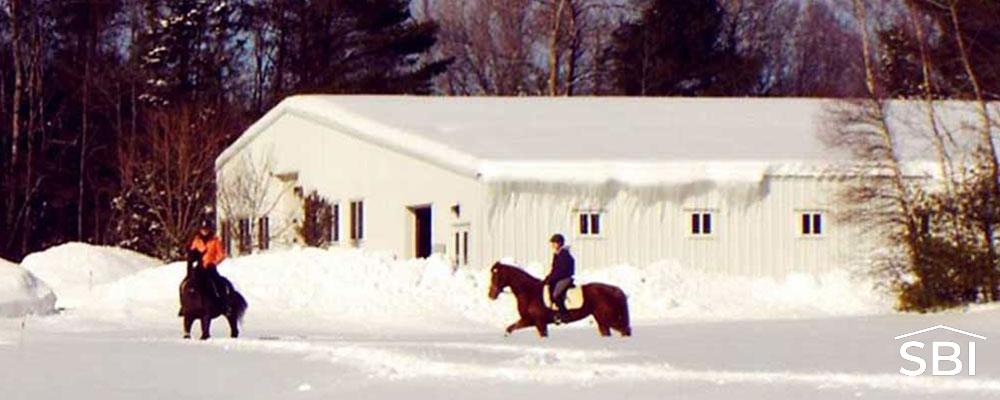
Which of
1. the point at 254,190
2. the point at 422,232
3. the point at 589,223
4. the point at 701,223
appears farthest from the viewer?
the point at 254,190

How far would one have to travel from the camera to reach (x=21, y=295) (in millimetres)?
39344

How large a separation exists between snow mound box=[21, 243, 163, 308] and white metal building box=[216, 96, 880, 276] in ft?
17.3

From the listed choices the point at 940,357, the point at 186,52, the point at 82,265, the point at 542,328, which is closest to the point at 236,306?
the point at 542,328

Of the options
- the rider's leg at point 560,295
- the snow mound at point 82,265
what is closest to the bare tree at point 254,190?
the snow mound at point 82,265

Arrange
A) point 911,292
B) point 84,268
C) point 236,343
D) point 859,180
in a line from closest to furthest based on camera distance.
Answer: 1. point 236,343
2. point 911,292
3. point 859,180
4. point 84,268

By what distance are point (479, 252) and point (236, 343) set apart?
16842 millimetres

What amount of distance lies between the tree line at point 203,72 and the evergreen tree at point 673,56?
70mm

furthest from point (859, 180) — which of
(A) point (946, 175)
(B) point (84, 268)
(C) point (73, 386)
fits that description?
(C) point (73, 386)

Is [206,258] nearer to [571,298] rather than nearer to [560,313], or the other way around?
[560,313]

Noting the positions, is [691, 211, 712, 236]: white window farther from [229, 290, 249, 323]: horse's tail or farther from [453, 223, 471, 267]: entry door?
[229, 290, 249, 323]: horse's tail

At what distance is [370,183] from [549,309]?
66.4ft

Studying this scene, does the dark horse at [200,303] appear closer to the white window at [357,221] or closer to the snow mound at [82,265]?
the snow mound at [82,265]

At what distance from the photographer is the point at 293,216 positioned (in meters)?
55.7

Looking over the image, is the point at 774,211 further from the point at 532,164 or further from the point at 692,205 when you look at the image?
the point at 532,164
